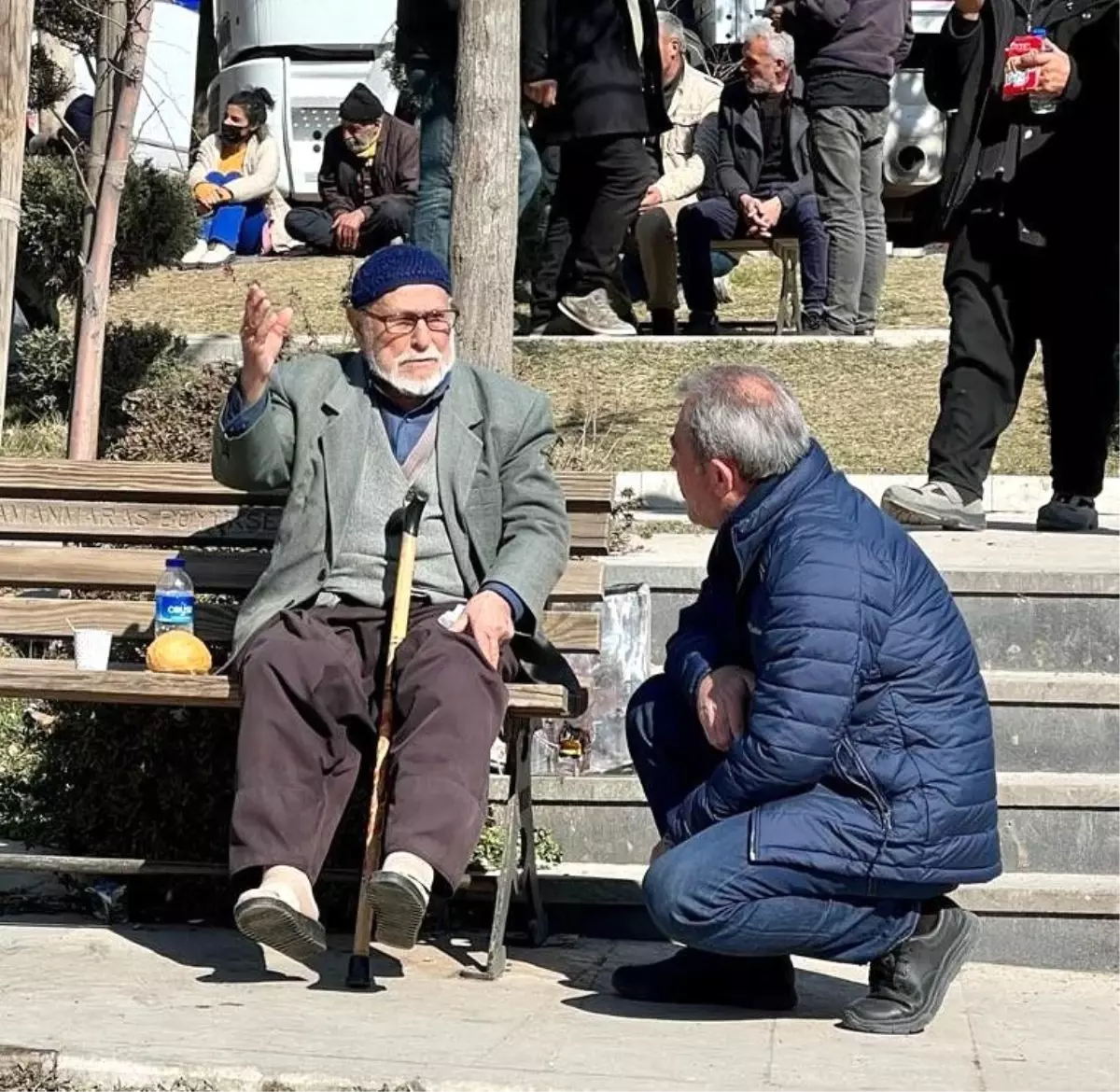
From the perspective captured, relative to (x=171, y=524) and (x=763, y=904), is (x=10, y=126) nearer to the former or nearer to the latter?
(x=171, y=524)

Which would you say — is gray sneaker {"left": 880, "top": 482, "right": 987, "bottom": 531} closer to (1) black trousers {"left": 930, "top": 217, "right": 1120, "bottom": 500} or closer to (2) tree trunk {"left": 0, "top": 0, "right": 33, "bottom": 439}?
(1) black trousers {"left": 930, "top": 217, "right": 1120, "bottom": 500}

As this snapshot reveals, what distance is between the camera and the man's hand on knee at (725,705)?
434 centimetres

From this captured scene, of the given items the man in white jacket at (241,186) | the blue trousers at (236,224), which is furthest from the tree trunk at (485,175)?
the blue trousers at (236,224)

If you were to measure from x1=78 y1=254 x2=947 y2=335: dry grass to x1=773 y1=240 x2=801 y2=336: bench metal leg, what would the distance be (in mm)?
474

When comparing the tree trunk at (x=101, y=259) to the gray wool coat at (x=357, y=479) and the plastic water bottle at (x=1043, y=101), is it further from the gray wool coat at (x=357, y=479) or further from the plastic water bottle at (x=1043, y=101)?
the plastic water bottle at (x=1043, y=101)

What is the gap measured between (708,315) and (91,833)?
22.3ft

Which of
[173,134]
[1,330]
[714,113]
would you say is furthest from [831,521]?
[173,134]

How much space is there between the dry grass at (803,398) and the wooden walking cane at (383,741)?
10.9 ft

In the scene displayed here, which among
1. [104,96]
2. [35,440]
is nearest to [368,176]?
[35,440]

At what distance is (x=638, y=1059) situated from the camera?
159 inches

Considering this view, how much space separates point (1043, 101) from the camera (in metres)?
6.70

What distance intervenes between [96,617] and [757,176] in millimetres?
6951

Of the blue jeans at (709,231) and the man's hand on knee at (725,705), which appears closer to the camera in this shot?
the man's hand on knee at (725,705)

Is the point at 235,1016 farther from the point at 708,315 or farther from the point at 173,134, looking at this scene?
the point at 173,134
